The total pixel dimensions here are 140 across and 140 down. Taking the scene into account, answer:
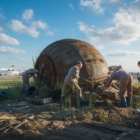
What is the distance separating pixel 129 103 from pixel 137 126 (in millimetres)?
2009

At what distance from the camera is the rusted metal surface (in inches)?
267

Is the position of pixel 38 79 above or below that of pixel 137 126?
above

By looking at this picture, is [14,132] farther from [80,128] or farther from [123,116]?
[123,116]

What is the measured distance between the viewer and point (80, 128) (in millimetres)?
2920

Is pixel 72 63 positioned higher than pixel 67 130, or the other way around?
pixel 72 63

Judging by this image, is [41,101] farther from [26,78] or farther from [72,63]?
[26,78]

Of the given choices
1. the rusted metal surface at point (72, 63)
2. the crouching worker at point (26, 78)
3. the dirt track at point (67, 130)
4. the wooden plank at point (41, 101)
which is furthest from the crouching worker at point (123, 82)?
the crouching worker at point (26, 78)

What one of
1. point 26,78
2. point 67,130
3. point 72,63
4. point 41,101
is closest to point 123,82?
→ point 72,63

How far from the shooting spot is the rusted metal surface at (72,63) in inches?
267

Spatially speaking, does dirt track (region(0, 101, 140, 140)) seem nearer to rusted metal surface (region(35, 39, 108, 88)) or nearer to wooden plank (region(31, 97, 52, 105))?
wooden plank (region(31, 97, 52, 105))

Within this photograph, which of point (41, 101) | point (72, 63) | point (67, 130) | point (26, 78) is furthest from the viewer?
point (26, 78)

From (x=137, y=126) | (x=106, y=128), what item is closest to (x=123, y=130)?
(x=106, y=128)

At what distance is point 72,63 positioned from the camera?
22.5 feet

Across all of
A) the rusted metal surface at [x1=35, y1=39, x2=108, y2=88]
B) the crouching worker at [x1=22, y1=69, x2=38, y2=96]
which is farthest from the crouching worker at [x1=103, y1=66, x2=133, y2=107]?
the crouching worker at [x1=22, y1=69, x2=38, y2=96]
